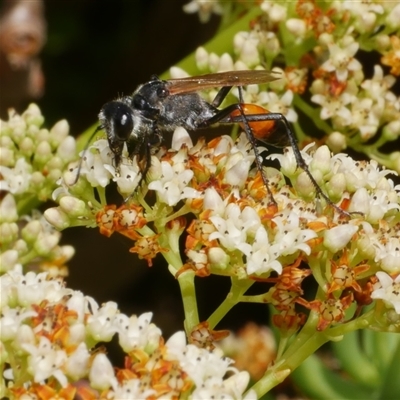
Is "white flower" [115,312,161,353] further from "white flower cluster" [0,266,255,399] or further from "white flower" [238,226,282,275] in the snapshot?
"white flower" [238,226,282,275]

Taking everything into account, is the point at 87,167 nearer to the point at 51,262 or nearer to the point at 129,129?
the point at 129,129

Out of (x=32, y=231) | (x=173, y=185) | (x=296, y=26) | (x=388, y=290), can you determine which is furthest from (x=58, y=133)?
(x=388, y=290)

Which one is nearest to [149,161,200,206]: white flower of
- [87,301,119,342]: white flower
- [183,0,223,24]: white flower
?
[87,301,119,342]: white flower

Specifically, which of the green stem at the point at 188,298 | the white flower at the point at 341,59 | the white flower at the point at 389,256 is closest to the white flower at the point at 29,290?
the green stem at the point at 188,298

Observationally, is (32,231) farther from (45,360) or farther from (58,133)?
(45,360)

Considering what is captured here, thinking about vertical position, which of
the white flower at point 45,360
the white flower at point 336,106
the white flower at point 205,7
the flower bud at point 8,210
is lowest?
the white flower at point 45,360

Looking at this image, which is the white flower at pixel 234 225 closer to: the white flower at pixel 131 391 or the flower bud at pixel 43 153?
the white flower at pixel 131 391

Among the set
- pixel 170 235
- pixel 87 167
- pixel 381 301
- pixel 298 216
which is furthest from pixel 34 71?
pixel 381 301
